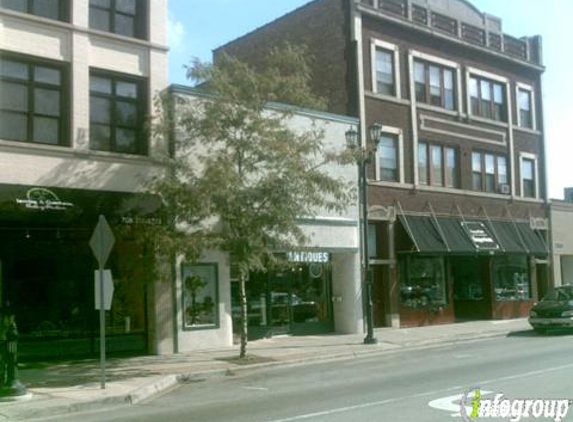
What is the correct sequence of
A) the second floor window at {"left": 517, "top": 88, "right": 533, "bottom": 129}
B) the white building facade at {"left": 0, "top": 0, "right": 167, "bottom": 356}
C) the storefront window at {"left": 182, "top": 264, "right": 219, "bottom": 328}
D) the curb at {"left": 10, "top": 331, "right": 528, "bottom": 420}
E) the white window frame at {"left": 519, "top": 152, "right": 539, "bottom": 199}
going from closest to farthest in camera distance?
the curb at {"left": 10, "top": 331, "right": 528, "bottom": 420} → the white building facade at {"left": 0, "top": 0, "right": 167, "bottom": 356} → the storefront window at {"left": 182, "top": 264, "right": 219, "bottom": 328} → the white window frame at {"left": 519, "top": 152, "right": 539, "bottom": 199} → the second floor window at {"left": 517, "top": 88, "right": 533, "bottom": 129}

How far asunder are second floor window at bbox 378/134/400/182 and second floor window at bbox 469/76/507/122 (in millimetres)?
5117

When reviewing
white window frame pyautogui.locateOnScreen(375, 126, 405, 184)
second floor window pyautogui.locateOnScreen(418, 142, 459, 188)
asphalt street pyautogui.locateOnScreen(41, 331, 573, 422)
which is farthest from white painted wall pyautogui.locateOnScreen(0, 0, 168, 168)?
second floor window pyautogui.locateOnScreen(418, 142, 459, 188)

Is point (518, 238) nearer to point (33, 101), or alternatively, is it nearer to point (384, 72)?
point (384, 72)

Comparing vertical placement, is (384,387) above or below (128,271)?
below

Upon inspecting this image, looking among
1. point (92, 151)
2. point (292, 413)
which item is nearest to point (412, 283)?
point (92, 151)

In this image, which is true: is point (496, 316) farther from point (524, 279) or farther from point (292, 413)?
point (292, 413)

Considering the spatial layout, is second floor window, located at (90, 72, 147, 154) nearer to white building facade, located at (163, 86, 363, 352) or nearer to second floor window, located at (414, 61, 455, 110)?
white building facade, located at (163, 86, 363, 352)

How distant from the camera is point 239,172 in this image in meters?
17.5

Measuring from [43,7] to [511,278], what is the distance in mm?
21169

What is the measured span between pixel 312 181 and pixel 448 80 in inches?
559

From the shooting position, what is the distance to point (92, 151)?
1858 cm

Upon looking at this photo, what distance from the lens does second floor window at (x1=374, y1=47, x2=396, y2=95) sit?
2697 cm

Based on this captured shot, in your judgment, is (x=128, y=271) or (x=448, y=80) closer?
(x=128, y=271)

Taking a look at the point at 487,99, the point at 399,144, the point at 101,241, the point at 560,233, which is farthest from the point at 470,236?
the point at 101,241
